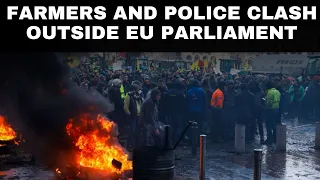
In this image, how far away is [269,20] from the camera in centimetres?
1129

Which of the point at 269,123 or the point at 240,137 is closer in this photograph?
the point at 240,137

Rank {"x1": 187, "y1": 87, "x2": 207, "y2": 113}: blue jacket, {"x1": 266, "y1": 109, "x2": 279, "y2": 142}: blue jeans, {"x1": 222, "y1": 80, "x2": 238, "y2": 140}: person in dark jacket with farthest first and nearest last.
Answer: {"x1": 222, "y1": 80, "x2": 238, "y2": 140}: person in dark jacket
{"x1": 266, "y1": 109, "x2": 279, "y2": 142}: blue jeans
{"x1": 187, "y1": 87, "x2": 207, "y2": 113}: blue jacket

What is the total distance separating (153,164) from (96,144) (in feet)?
7.89

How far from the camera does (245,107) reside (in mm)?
15484

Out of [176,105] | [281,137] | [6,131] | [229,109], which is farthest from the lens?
[229,109]

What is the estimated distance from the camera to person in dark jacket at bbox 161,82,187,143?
14557 mm

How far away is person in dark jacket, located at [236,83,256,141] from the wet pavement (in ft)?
2.32

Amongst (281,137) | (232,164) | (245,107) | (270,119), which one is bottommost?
(232,164)

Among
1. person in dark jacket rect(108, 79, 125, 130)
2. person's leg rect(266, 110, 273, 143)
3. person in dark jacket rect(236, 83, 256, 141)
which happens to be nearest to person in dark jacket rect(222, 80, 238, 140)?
person in dark jacket rect(236, 83, 256, 141)

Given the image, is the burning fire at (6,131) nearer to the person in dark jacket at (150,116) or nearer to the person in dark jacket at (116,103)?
the person in dark jacket at (116,103)

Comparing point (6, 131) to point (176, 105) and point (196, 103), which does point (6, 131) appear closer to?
point (176, 105)

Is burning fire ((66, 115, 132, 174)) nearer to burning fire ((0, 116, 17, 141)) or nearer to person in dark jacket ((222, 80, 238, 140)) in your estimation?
burning fire ((0, 116, 17, 141))

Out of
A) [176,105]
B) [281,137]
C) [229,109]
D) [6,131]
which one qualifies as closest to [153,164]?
[176,105]

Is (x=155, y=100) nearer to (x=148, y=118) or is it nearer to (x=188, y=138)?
(x=148, y=118)
